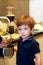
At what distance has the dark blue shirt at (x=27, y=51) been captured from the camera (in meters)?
1.30

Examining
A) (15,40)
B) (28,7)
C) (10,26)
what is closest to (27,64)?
(15,40)

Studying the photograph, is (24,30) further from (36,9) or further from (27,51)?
(36,9)

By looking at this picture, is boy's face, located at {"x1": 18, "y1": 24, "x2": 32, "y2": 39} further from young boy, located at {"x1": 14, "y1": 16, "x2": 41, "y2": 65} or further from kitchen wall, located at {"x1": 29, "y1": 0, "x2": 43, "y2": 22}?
kitchen wall, located at {"x1": 29, "y1": 0, "x2": 43, "y2": 22}

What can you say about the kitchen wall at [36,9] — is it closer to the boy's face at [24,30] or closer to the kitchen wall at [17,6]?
the kitchen wall at [17,6]

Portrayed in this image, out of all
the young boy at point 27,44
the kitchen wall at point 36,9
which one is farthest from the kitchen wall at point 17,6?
the young boy at point 27,44

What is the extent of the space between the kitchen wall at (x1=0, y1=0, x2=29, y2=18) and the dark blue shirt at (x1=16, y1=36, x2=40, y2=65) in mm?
1087

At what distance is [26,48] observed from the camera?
1305 mm

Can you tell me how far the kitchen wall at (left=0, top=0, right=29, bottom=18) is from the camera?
2.34m

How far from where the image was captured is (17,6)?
2.57 metres

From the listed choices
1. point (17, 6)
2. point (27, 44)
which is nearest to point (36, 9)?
point (17, 6)

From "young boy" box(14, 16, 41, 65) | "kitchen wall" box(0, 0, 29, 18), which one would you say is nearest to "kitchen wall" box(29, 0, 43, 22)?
"kitchen wall" box(0, 0, 29, 18)

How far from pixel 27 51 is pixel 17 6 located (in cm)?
136

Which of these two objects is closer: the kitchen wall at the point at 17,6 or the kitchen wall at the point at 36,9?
the kitchen wall at the point at 17,6

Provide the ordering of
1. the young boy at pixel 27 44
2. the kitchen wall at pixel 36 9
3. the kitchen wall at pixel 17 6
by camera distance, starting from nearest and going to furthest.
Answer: the young boy at pixel 27 44
the kitchen wall at pixel 17 6
the kitchen wall at pixel 36 9
